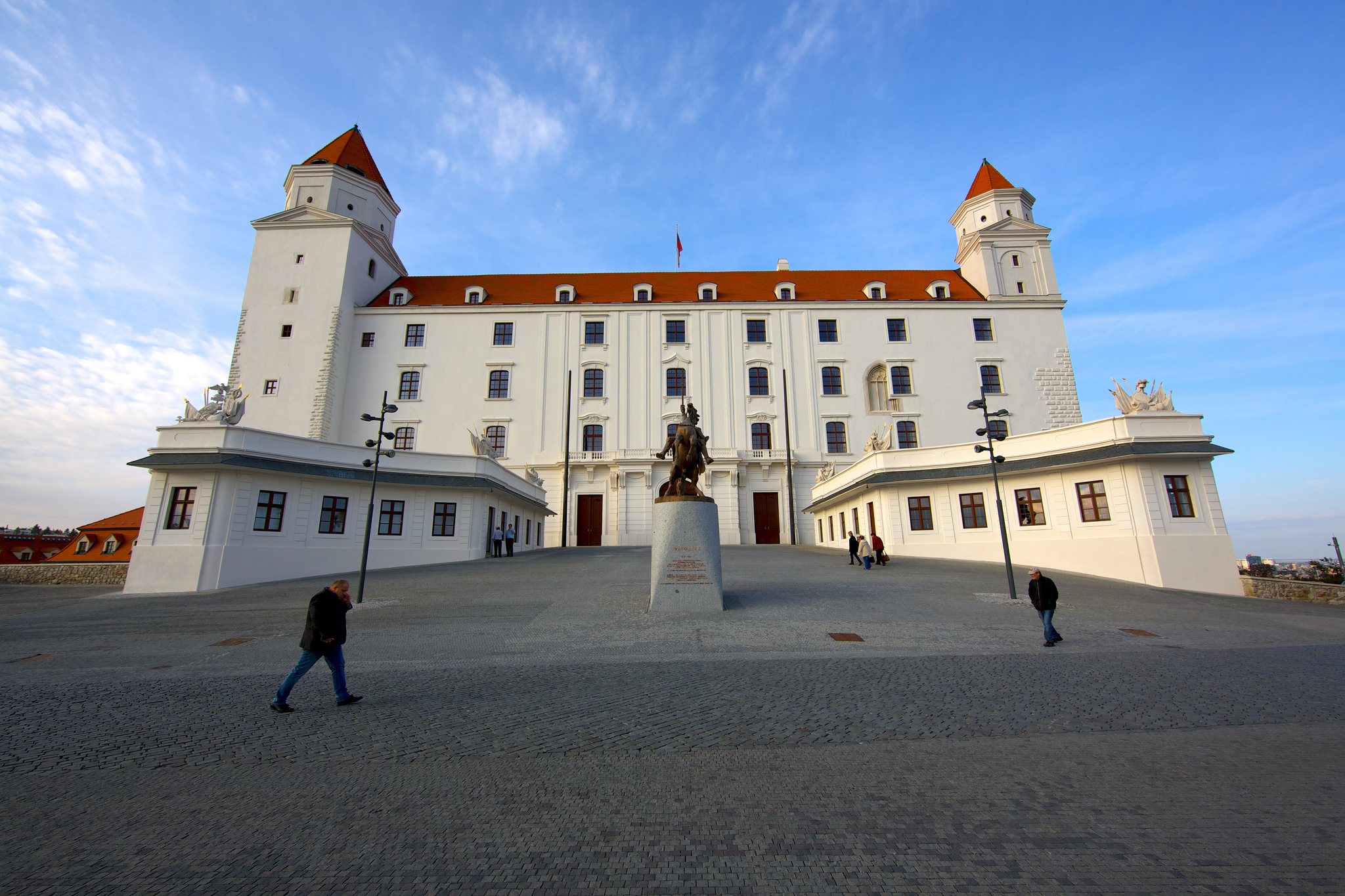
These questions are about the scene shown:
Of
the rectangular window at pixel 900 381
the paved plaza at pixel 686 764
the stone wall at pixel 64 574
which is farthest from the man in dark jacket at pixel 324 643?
the rectangular window at pixel 900 381

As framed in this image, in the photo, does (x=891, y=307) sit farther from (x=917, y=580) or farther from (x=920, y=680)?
(x=920, y=680)

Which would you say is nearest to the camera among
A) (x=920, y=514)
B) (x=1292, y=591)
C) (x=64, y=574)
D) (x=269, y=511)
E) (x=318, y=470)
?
(x=1292, y=591)

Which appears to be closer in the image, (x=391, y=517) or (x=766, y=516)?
(x=391, y=517)

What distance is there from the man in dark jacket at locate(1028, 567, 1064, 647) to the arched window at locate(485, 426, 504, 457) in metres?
36.5

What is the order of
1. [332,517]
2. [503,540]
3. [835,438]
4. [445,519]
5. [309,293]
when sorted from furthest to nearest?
1. [309,293]
2. [835,438]
3. [503,540]
4. [445,519]
5. [332,517]

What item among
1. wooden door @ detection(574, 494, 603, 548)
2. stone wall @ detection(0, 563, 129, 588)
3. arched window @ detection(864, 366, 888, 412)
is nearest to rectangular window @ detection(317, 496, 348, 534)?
stone wall @ detection(0, 563, 129, 588)

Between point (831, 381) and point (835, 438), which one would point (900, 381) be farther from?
point (835, 438)

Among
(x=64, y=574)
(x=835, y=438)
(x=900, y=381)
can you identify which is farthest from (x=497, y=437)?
(x=900, y=381)

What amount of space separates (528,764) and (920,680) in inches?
187

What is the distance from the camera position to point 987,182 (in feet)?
157

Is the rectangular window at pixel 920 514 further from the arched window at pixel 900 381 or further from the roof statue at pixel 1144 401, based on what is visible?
the arched window at pixel 900 381

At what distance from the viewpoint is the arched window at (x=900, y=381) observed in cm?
4278

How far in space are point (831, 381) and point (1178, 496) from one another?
2501 cm

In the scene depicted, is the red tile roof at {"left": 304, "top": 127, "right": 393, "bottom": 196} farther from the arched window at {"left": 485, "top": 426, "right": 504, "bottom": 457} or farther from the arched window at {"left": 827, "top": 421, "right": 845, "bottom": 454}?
the arched window at {"left": 827, "top": 421, "right": 845, "bottom": 454}
